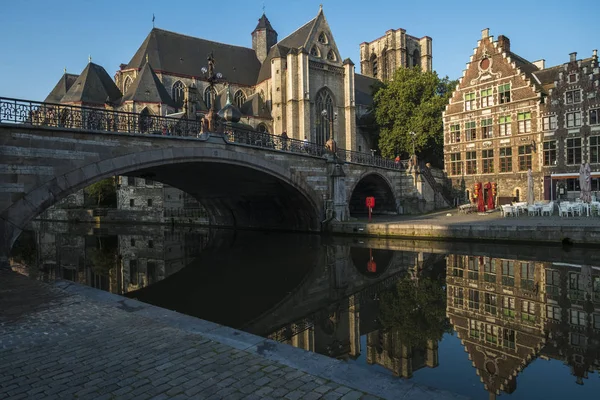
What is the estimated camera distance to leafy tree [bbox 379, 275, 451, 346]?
6.46 m

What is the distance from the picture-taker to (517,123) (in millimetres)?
30859

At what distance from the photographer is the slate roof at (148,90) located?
34.6m

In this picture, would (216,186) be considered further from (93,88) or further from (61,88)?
(61,88)

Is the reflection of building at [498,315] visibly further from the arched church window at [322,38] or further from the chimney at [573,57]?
the arched church window at [322,38]

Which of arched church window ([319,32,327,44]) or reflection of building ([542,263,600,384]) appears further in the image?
arched church window ([319,32,327,44])

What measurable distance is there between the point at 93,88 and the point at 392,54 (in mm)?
41050

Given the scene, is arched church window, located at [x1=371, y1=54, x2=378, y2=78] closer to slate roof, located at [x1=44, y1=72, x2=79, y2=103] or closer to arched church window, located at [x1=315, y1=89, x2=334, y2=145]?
arched church window, located at [x1=315, y1=89, x2=334, y2=145]

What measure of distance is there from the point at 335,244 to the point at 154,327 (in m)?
13.1

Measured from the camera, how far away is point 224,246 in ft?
62.0

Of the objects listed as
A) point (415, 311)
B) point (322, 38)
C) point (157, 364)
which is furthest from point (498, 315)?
point (322, 38)

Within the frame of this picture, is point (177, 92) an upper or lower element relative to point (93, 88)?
upper

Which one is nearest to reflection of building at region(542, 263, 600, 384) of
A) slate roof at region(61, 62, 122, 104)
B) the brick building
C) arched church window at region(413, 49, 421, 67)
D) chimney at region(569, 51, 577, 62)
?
the brick building

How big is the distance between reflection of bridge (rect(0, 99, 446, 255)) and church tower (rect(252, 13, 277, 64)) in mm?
27369

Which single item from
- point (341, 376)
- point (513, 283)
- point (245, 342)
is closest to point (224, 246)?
point (513, 283)
